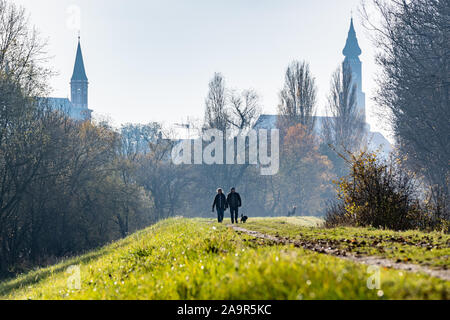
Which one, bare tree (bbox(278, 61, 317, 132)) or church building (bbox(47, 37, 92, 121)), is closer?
bare tree (bbox(278, 61, 317, 132))

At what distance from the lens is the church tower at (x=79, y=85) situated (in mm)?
132700

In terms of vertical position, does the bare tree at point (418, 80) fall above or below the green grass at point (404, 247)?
above

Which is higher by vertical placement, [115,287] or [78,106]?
[78,106]

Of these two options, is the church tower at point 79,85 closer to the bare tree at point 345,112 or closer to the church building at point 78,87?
the church building at point 78,87

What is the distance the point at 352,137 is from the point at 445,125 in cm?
3996

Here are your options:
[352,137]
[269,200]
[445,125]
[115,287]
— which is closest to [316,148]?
[352,137]

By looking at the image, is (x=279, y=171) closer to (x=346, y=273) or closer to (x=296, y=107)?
(x=296, y=107)

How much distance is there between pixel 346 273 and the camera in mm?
5660

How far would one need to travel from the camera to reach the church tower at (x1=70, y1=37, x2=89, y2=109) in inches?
5224

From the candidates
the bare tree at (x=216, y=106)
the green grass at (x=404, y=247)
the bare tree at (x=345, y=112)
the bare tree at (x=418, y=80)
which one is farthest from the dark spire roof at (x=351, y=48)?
the green grass at (x=404, y=247)

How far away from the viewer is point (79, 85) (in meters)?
140

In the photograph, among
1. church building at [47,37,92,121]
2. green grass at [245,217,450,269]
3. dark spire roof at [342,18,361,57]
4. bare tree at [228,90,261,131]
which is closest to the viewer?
green grass at [245,217,450,269]

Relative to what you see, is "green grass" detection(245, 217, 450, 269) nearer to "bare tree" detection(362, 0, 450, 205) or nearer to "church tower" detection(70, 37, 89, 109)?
"bare tree" detection(362, 0, 450, 205)

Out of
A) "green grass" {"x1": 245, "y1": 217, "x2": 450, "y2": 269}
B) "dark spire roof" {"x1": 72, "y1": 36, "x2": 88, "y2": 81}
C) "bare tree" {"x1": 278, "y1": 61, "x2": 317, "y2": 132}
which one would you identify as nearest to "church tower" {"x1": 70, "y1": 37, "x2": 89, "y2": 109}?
"dark spire roof" {"x1": 72, "y1": 36, "x2": 88, "y2": 81}
